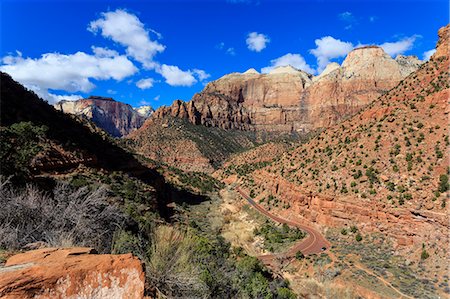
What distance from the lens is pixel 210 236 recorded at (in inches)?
1533

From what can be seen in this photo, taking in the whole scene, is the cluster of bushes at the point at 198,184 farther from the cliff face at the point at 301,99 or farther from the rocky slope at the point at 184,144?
the cliff face at the point at 301,99

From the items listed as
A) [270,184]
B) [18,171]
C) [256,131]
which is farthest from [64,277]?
[256,131]

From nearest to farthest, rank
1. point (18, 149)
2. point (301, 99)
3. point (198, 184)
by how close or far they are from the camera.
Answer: point (18, 149), point (198, 184), point (301, 99)

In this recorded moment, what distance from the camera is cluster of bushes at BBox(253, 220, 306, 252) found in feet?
120

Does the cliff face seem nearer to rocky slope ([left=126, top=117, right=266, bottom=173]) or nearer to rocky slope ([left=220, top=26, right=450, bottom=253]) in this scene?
rocky slope ([left=126, top=117, right=266, bottom=173])

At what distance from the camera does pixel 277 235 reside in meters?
38.2

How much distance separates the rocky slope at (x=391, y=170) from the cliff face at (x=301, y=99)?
344ft

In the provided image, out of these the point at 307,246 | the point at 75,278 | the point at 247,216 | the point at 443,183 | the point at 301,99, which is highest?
the point at 301,99

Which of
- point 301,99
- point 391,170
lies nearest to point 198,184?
point 391,170

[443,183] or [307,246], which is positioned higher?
[443,183]

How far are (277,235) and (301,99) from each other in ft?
522

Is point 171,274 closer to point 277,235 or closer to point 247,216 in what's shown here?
point 277,235

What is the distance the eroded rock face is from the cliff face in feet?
456

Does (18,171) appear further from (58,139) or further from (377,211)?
(377,211)
